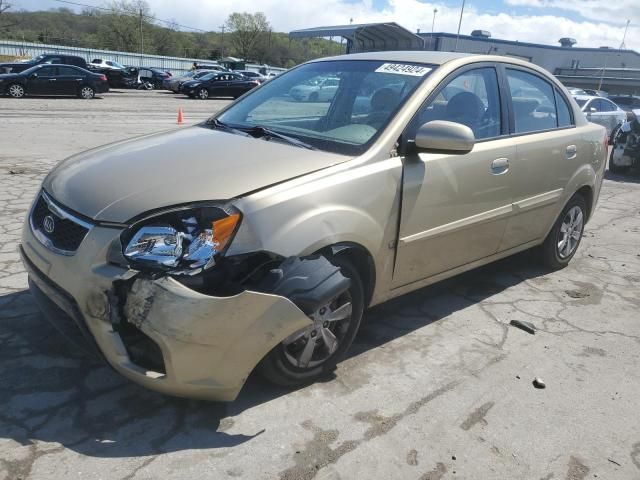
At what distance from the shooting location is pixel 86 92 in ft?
70.9

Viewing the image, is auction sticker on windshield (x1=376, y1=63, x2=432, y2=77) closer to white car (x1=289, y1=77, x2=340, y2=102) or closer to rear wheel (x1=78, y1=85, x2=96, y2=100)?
white car (x1=289, y1=77, x2=340, y2=102)

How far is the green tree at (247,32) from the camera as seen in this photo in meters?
84.7

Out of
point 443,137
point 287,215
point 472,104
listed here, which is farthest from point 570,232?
point 287,215

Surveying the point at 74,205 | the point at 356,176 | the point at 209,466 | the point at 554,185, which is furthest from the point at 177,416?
the point at 554,185

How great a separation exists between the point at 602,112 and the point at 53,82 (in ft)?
61.8

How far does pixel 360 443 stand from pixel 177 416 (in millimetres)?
895

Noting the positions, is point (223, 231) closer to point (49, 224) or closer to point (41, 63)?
point (49, 224)

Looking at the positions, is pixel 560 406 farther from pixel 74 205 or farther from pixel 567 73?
pixel 567 73

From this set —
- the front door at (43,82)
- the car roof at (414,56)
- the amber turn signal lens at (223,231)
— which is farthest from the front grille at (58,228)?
the front door at (43,82)

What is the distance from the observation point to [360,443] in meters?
2.58

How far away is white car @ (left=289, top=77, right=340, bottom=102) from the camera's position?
3.77 meters

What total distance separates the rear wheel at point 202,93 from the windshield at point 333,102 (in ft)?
79.9

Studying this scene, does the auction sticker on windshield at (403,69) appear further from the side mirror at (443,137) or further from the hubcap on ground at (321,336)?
the hubcap on ground at (321,336)

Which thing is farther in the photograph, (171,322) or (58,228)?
(58,228)
